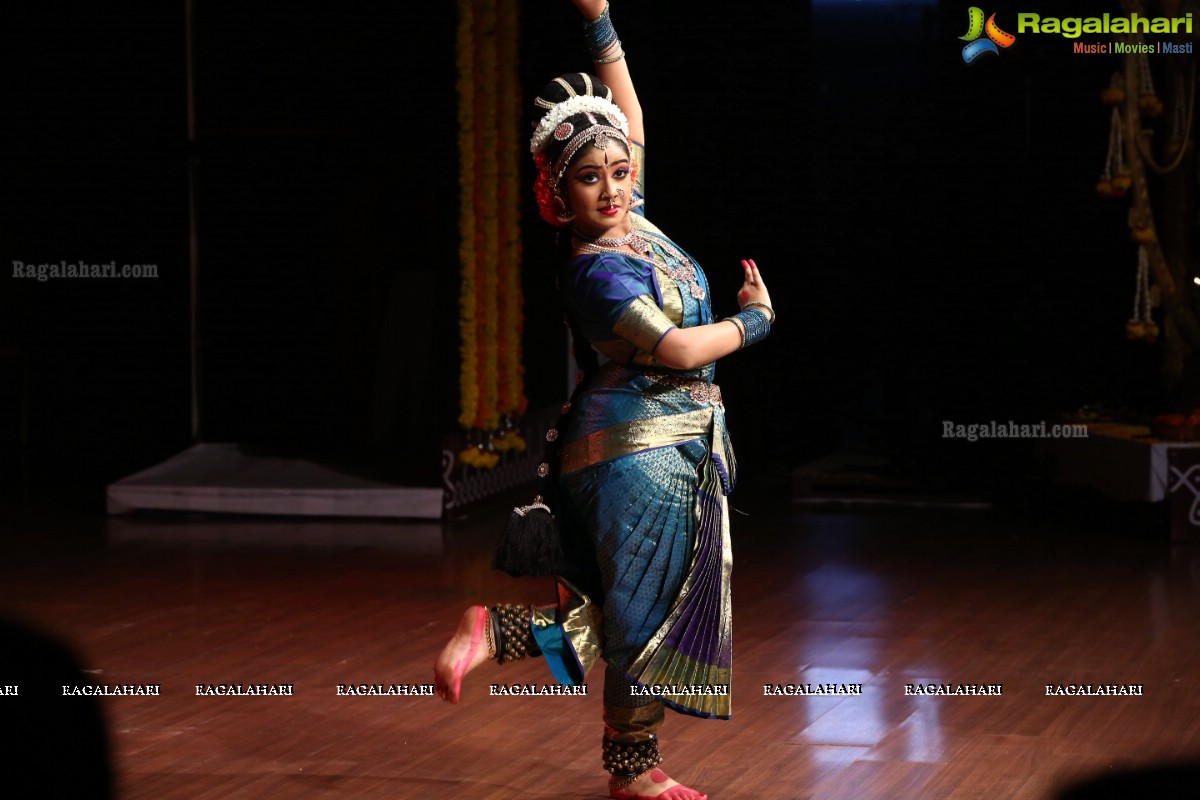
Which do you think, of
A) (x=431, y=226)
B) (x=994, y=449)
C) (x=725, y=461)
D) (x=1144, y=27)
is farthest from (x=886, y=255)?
(x=725, y=461)

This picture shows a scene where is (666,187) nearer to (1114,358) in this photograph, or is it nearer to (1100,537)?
(1114,358)

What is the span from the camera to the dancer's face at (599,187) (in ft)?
9.15

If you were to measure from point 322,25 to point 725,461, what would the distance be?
4576 mm

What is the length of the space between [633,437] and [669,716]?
1.04 metres

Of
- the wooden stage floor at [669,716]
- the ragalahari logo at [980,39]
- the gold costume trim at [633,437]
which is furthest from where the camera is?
the ragalahari logo at [980,39]

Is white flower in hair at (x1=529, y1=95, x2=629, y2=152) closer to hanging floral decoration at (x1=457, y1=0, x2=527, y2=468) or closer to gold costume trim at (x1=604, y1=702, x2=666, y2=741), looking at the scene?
gold costume trim at (x1=604, y1=702, x2=666, y2=741)

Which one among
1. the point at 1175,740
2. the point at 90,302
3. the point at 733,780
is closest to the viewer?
the point at 733,780

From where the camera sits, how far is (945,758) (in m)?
3.31

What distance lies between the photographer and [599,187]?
281 cm

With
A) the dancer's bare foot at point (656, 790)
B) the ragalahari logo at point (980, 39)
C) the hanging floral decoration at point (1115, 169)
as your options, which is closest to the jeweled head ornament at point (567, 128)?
the dancer's bare foot at point (656, 790)

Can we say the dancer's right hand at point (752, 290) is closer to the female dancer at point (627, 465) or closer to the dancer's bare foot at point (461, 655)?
the female dancer at point (627, 465)

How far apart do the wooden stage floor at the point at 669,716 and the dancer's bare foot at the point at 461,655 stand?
0.37 metres
